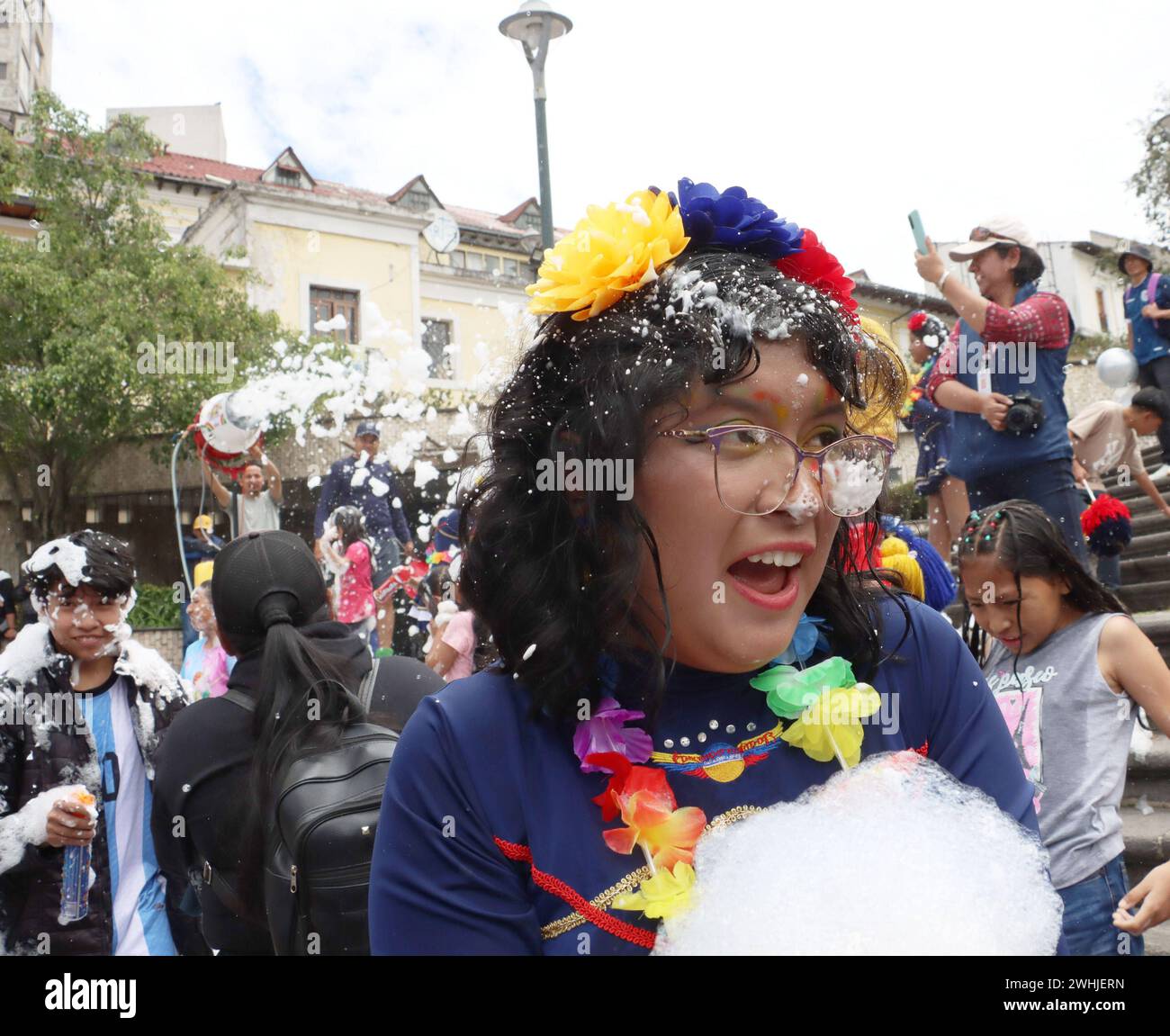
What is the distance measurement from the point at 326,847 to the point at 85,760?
1.54m

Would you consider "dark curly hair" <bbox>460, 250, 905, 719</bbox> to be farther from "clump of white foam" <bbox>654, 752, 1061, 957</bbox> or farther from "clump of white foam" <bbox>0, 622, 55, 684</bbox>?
"clump of white foam" <bbox>0, 622, 55, 684</bbox>

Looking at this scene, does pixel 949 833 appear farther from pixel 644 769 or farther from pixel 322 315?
pixel 322 315

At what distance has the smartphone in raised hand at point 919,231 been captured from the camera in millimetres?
4492

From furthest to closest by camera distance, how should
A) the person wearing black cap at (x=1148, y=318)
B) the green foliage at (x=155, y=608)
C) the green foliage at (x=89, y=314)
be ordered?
the green foliage at (x=89, y=314)
the green foliage at (x=155, y=608)
the person wearing black cap at (x=1148, y=318)

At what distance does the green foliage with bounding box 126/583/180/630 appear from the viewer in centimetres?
1716

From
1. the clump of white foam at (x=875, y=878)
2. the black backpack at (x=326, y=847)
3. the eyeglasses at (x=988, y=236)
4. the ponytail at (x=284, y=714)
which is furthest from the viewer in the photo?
the eyeglasses at (x=988, y=236)

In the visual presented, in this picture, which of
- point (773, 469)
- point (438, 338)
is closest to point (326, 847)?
point (773, 469)

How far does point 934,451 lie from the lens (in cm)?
610

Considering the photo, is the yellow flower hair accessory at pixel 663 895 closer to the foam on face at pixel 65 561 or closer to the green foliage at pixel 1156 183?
the foam on face at pixel 65 561

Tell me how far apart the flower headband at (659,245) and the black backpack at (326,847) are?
948mm

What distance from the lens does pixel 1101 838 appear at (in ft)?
8.93

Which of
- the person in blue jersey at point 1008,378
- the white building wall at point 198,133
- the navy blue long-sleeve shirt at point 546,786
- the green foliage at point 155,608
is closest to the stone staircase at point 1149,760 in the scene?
the person in blue jersey at point 1008,378

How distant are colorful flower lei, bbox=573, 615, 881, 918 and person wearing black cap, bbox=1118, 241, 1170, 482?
→ 22.2 feet

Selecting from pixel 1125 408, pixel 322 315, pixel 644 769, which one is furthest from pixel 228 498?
pixel 322 315
